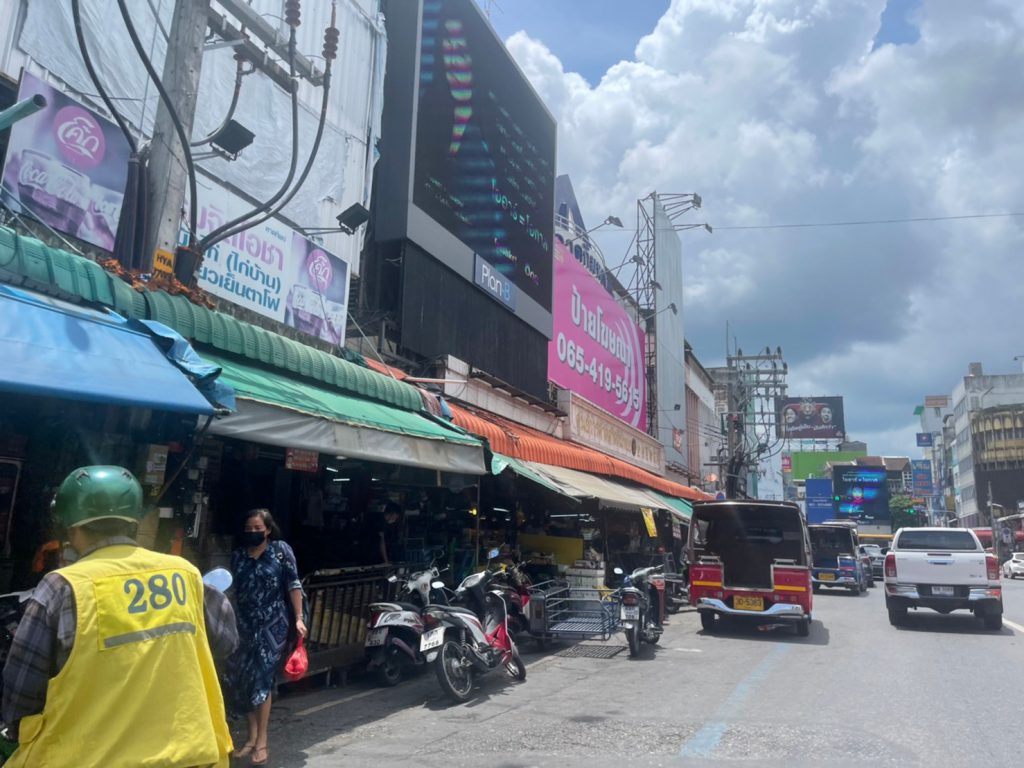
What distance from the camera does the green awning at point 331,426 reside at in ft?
18.3

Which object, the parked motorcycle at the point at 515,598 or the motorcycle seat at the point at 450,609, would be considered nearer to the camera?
the motorcycle seat at the point at 450,609

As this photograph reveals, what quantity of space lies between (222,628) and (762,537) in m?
13.1

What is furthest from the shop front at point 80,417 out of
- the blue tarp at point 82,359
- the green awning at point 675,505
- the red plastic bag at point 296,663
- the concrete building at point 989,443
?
the concrete building at point 989,443

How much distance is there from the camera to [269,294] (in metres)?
9.78

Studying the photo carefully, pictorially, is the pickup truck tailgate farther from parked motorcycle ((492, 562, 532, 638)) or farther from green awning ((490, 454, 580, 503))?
parked motorcycle ((492, 562, 532, 638))

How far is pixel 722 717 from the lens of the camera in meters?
6.37

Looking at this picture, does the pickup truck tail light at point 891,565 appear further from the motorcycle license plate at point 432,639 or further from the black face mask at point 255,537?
the black face mask at point 255,537

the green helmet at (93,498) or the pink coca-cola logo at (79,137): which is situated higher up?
the pink coca-cola logo at (79,137)

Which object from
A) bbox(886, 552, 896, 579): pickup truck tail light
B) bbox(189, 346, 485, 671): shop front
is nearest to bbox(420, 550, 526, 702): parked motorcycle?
bbox(189, 346, 485, 671): shop front

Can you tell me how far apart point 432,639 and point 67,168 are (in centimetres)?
551

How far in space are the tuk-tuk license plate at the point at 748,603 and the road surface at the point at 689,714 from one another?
4.48 ft

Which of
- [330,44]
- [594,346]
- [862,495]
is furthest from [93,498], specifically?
[862,495]

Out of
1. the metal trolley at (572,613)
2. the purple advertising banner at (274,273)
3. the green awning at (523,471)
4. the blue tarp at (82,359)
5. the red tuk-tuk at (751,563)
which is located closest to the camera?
the blue tarp at (82,359)

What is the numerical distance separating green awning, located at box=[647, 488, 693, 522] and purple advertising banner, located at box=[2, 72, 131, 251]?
13830 mm
